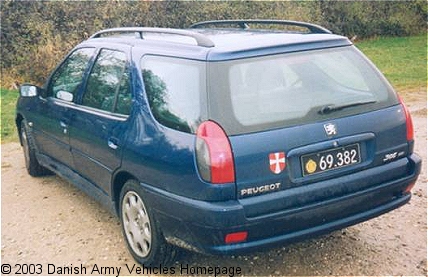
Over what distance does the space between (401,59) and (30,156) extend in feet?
38.4

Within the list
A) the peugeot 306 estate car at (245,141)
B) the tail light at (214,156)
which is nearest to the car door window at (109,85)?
the peugeot 306 estate car at (245,141)

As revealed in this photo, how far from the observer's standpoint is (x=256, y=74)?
3.58m

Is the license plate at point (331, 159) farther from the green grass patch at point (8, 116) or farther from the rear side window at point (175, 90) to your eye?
the green grass patch at point (8, 116)

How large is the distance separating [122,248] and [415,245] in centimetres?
230

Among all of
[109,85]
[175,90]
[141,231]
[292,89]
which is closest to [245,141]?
[292,89]

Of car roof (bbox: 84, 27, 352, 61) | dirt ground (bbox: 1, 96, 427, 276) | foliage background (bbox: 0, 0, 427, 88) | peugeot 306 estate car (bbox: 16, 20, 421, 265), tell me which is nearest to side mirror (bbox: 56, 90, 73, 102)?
peugeot 306 estate car (bbox: 16, 20, 421, 265)

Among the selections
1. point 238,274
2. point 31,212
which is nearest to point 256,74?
point 238,274

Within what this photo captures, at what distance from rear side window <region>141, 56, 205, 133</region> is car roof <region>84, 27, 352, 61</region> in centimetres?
7

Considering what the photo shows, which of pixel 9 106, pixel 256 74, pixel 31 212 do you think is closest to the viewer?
pixel 256 74

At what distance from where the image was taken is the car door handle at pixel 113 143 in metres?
4.12

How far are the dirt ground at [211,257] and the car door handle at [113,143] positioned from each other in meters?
0.87

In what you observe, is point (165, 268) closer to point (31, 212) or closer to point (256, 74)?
point (256, 74)

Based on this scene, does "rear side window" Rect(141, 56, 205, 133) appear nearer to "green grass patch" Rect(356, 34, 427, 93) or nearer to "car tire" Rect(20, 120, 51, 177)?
"car tire" Rect(20, 120, 51, 177)

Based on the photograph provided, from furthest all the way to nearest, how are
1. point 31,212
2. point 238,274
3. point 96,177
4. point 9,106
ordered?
point 9,106
point 31,212
point 96,177
point 238,274
